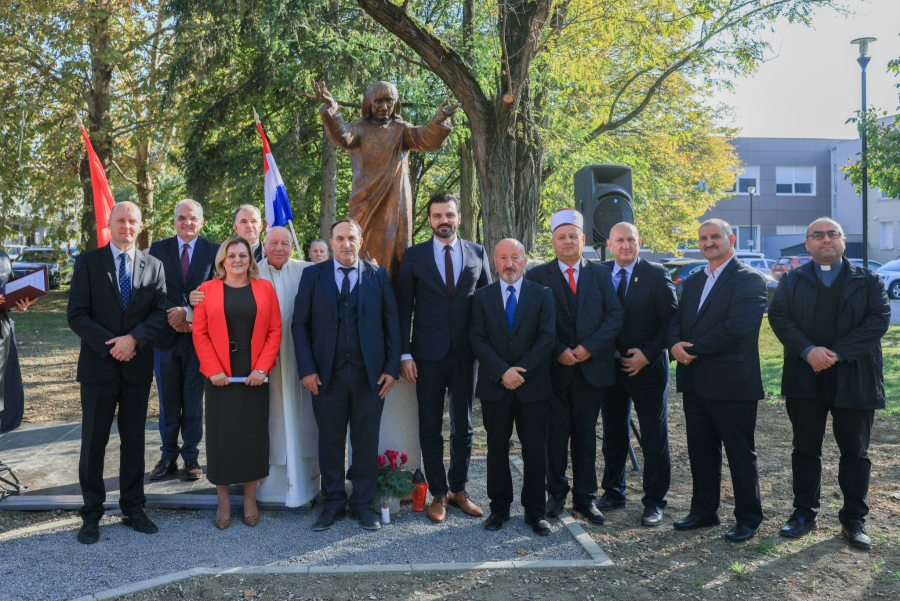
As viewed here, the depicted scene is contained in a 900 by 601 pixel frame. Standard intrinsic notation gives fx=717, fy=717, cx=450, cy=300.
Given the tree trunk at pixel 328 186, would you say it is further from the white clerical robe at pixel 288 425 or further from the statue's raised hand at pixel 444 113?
the statue's raised hand at pixel 444 113

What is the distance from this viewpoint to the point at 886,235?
131ft

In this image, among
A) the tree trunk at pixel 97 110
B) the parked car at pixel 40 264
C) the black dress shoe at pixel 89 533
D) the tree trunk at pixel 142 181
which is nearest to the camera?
the black dress shoe at pixel 89 533

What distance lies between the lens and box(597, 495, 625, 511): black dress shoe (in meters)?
5.39

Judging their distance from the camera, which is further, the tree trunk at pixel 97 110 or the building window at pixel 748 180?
the building window at pixel 748 180

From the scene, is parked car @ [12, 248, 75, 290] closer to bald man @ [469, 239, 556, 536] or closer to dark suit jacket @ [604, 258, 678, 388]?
bald man @ [469, 239, 556, 536]

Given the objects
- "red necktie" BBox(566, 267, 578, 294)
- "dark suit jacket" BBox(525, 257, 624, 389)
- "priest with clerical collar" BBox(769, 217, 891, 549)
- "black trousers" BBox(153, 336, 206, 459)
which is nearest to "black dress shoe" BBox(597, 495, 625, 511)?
"dark suit jacket" BBox(525, 257, 624, 389)

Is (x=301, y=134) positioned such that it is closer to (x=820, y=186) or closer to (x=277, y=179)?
(x=277, y=179)

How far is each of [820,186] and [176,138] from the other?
42867mm

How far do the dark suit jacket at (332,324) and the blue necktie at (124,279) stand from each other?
3.59ft

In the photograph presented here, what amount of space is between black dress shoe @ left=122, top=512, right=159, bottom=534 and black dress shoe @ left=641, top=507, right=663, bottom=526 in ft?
11.0

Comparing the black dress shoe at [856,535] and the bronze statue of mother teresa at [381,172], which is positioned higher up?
the bronze statue of mother teresa at [381,172]

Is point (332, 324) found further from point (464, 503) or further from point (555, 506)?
point (555, 506)

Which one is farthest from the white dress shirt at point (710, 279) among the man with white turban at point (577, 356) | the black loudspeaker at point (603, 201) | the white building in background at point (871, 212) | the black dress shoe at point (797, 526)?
the white building in background at point (871, 212)

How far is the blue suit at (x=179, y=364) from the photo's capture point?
19.2 feet
